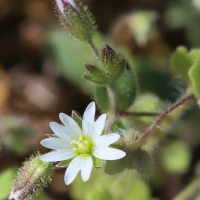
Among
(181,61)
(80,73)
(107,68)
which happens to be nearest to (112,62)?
(107,68)

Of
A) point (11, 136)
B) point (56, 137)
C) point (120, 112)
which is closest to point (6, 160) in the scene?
point (11, 136)

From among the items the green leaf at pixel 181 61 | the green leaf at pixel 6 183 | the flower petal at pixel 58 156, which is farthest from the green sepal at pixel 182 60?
the green leaf at pixel 6 183

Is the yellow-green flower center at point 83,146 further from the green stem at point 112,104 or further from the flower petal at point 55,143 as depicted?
the green stem at point 112,104

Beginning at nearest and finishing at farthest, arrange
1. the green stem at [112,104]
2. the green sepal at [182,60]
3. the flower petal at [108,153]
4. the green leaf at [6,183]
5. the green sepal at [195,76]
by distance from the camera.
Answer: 1. the flower petal at [108,153]
2. the green sepal at [195,76]
3. the green leaf at [6,183]
4. the green stem at [112,104]
5. the green sepal at [182,60]

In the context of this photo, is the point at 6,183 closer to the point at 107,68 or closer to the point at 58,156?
the point at 58,156

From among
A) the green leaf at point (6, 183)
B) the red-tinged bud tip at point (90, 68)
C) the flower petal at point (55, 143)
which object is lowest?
the green leaf at point (6, 183)

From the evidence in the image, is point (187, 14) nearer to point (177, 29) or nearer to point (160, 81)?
point (177, 29)

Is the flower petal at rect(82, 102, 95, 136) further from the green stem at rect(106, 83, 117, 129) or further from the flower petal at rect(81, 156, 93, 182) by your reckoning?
the green stem at rect(106, 83, 117, 129)
